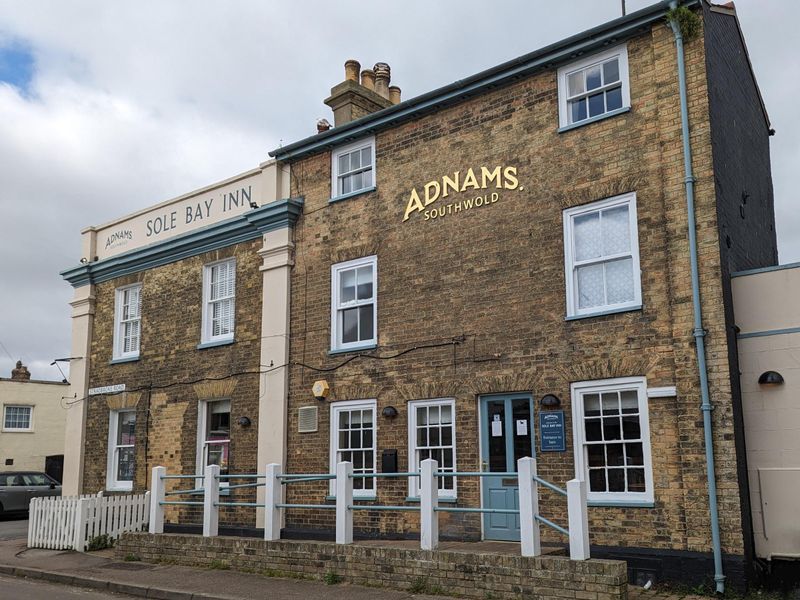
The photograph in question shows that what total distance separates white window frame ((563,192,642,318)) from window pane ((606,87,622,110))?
1460mm

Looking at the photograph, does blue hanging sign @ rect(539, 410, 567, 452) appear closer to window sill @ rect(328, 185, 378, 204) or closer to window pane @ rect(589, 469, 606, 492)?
window pane @ rect(589, 469, 606, 492)

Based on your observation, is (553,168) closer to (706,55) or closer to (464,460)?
(706,55)

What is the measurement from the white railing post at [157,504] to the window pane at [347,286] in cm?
447

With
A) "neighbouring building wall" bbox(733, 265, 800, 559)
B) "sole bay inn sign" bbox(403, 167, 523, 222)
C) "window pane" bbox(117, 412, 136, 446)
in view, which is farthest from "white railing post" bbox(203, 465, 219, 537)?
"neighbouring building wall" bbox(733, 265, 800, 559)

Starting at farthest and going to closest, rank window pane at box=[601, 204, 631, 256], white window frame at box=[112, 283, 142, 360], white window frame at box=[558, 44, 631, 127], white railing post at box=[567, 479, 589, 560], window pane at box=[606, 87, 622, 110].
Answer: white window frame at box=[112, 283, 142, 360] < window pane at box=[606, 87, 622, 110] < white window frame at box=[558, 44, 631, 127] < window pane at box=[601, 204, 631, 256] < white railing post at box=[567, 479, 589, 560]

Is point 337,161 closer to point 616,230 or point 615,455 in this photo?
point 616,230

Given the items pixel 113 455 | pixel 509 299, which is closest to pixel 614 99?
pixel 509 299

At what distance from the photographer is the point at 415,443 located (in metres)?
13.7

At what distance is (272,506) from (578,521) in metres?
5.08

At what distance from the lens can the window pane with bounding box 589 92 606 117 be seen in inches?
492

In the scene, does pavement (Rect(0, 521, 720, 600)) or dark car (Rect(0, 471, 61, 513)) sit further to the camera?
dark car (Rect(0, 471, 61, 513))

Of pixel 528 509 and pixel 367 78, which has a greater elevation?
pixel 367 78

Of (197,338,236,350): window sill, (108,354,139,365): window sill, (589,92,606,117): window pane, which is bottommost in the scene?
(108,354,139,365): window sill

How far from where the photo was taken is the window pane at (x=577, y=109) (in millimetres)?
12713
